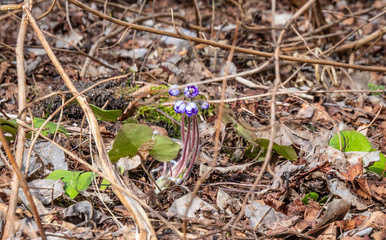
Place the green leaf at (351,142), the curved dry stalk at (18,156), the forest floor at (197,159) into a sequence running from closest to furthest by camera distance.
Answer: the curved dry stalk at (18,156)
the forest floor at (197,159)
the green leaf at (351,142)

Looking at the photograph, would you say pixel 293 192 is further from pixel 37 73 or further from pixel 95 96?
pixel 37 73

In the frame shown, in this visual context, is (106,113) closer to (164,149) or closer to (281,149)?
(164,149)

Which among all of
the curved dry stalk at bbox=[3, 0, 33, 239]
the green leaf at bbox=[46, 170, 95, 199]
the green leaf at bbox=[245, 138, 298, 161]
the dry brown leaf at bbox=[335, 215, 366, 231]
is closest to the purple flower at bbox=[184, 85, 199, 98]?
the green leaf at bbox=[245, 138, 298, 161]

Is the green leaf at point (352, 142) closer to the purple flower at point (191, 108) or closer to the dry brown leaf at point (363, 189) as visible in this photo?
the dry brown leaf at point (363, 189)

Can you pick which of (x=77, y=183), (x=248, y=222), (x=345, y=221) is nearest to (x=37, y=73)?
(x=77, y=183)

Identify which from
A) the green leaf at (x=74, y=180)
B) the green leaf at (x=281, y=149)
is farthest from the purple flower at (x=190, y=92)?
the green leaf at (x=74, y=180)

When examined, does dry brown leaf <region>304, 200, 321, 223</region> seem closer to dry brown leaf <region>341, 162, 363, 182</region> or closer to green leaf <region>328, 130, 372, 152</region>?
dry brown leaf <region>341, 162, 363, 182</region>
